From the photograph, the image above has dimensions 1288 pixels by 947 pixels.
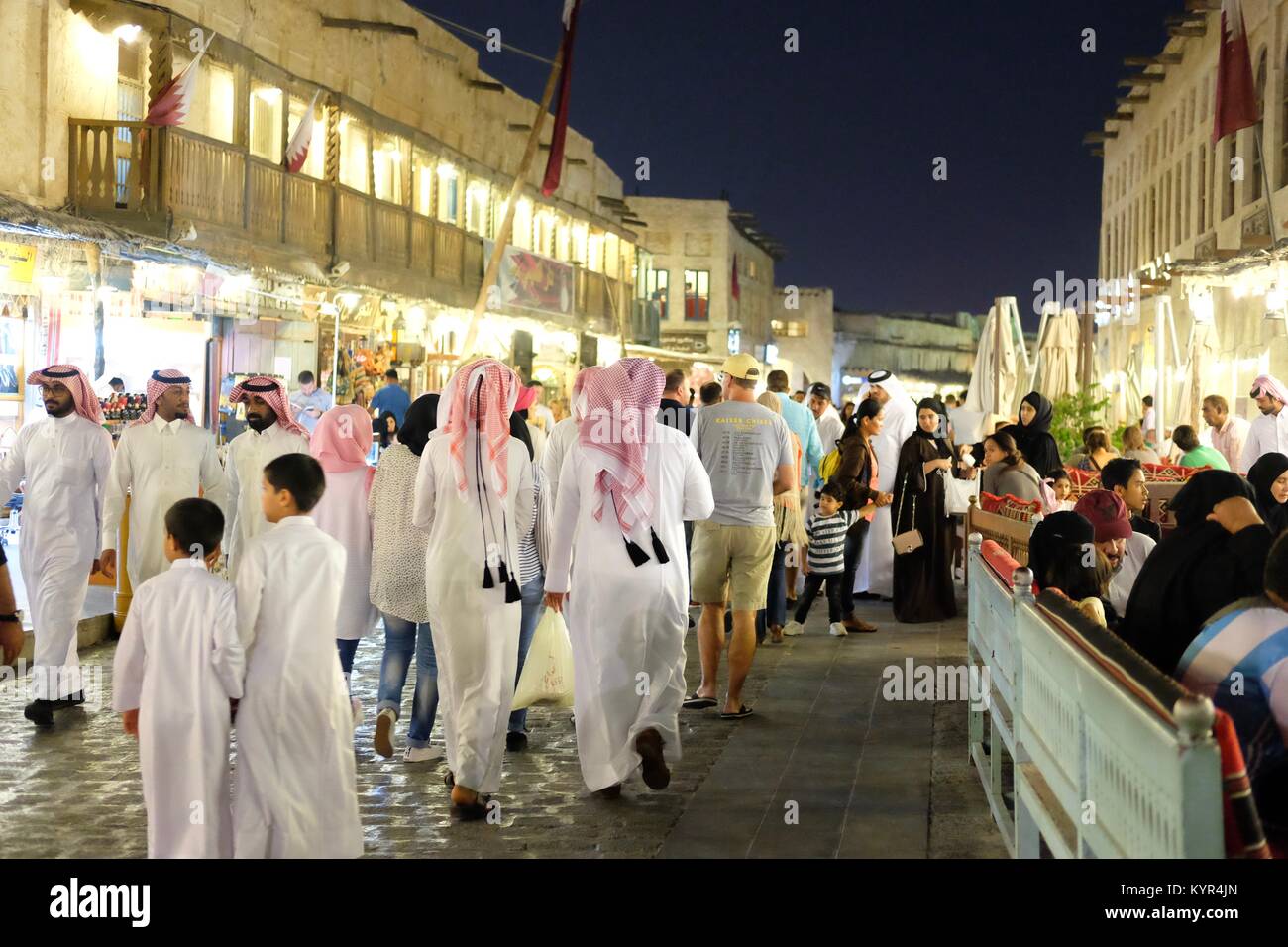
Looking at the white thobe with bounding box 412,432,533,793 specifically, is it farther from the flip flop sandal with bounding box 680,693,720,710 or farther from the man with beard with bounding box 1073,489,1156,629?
the man with beard with bounding box 1073,489,1156,629

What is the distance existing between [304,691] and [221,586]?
44 cm

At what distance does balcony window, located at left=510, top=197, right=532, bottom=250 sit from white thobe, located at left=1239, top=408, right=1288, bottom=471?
19169mm

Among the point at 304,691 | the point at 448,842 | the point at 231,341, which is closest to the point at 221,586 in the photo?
the point at 304,691

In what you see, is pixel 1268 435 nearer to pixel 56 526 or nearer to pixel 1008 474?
pixel 1008 474

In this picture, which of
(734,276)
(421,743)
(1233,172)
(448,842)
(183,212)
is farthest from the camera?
(734,276)

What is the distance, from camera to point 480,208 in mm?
28234

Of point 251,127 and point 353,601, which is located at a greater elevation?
point 251,127

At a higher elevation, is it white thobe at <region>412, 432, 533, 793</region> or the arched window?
the arched window

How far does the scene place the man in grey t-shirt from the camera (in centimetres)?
866

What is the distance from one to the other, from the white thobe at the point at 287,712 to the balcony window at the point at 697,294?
4710 centimetres

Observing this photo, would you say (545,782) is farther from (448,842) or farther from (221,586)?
(221,586)

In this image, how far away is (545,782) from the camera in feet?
23.4

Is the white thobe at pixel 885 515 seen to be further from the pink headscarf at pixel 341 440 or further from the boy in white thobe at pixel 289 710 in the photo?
the boy in white thobe at pixel 289 710

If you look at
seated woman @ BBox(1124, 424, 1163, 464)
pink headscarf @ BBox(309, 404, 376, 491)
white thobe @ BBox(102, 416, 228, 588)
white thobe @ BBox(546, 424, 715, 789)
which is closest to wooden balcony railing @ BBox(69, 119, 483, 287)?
white thobe @ BBox(102, 416, 228, 588)
